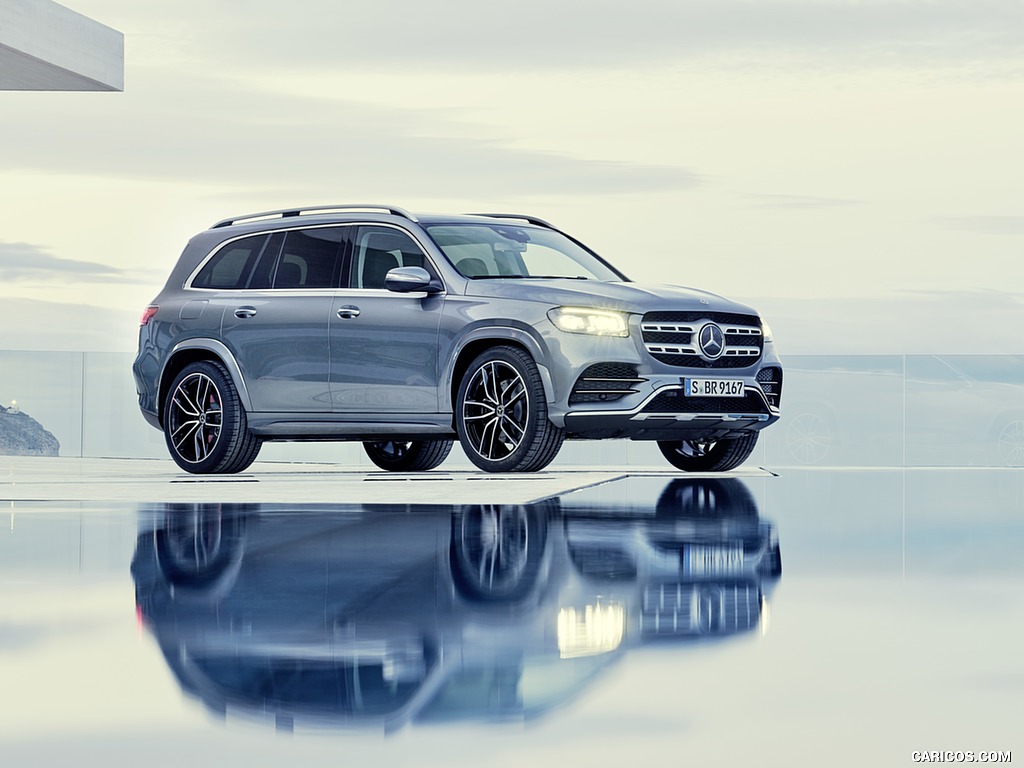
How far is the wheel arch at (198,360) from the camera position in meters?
14.2

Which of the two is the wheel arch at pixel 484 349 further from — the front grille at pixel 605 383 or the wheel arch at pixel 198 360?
the wheel arch at pixel 198 360

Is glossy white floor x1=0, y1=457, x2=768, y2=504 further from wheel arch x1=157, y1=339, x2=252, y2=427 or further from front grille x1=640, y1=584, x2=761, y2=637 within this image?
front grille x1=640, y1=584, x2=761, y2=637

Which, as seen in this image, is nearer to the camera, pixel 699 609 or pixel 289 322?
pixel 699 609

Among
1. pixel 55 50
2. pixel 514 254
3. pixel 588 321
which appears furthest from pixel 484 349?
pixel 55 50

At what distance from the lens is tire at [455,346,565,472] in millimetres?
12602

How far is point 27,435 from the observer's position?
79.4ft

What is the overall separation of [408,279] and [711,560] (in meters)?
5.77

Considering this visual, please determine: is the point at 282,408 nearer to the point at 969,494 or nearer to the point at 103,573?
the point at 969,494

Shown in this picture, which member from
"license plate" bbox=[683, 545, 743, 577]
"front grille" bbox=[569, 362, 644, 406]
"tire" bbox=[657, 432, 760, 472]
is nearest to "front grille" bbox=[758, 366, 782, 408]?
"tire" bbox=[657, 432, 760, 472]

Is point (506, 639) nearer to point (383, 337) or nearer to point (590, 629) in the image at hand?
point (590, 629)

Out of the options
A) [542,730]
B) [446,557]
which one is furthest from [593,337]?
[542,730]

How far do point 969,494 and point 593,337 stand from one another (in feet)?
9.46

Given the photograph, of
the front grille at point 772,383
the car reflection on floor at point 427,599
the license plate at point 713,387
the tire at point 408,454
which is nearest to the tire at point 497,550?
the car reflection on floor at point 427,599

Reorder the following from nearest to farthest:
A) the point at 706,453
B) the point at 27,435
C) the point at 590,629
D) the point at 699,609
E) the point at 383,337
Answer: the point at 590,629
the point at 699,609
the point at 383,337
the point at 706,453
the point at 27,435
